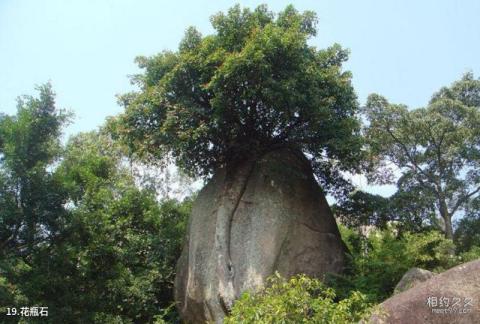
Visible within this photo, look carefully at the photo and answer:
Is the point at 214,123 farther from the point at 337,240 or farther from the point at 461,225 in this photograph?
the point at 461,225

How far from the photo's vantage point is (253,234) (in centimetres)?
1215

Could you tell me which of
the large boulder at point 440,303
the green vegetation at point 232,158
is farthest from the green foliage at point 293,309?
the green vegetation at point 232,158

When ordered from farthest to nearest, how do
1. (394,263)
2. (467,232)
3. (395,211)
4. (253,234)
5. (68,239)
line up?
(467,232), (395,211), (68,239), (253,234), (394,263)

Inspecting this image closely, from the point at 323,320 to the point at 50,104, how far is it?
9303 mm

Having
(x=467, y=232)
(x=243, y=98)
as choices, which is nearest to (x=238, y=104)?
Answer: (x=243, y=98)

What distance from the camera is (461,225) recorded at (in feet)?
47.7

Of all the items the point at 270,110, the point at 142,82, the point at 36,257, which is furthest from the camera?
the point at 142,82

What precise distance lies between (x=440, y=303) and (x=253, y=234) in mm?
5359

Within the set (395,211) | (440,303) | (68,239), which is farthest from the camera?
(395,211)

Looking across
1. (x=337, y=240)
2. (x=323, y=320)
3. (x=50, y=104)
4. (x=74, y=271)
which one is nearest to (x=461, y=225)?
(x=337, y=240)

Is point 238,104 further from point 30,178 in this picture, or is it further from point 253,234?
point 30,178

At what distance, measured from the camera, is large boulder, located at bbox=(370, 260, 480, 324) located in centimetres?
754

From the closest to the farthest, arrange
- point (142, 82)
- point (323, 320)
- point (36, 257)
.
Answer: point (323, 320), point (36, 257), point (142, 82)

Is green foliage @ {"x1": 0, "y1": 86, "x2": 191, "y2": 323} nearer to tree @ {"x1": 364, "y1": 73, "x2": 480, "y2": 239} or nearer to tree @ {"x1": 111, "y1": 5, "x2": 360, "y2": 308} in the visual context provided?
tree @ {"x1": 111, "y1": 5, "x2": 360, "y2": 308}
